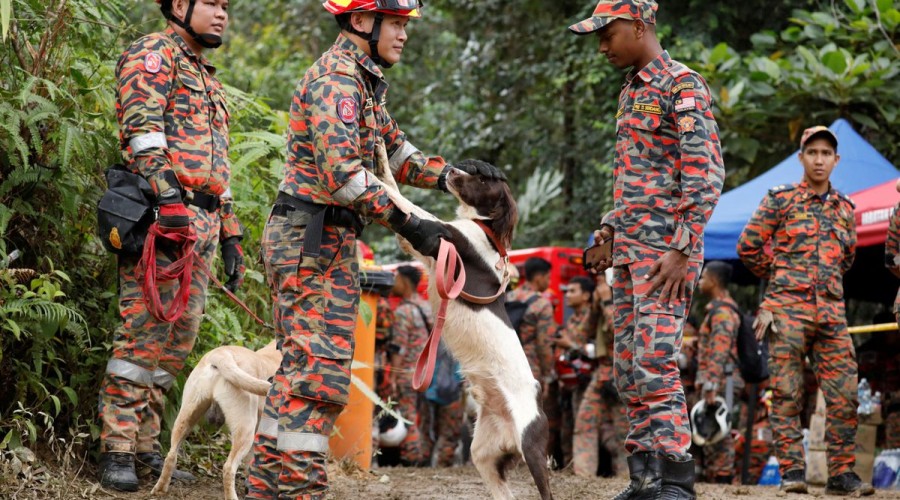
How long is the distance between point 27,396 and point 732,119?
9411 millimetres

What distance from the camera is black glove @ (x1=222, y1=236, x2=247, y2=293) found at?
5.93 metres

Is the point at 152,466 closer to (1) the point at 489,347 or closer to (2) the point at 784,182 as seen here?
(1) the point at 489,347

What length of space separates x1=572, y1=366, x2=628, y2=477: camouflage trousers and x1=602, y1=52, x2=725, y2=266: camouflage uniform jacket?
550cm

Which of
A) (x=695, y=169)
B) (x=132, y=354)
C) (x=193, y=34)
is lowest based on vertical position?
(x=132, y=354)

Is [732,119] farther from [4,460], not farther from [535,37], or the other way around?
[4,460]

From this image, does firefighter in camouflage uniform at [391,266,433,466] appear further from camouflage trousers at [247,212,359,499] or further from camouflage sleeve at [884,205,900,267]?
camouflage trousers at [247,212,359,499]

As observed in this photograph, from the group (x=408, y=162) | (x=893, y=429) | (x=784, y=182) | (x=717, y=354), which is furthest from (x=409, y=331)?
(x=408, y=162)

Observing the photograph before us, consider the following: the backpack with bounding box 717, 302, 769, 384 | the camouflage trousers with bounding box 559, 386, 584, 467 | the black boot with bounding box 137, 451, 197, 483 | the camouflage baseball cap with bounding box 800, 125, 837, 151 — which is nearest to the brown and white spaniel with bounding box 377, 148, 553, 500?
the black boot with bounding box 137, 451, 197, 483

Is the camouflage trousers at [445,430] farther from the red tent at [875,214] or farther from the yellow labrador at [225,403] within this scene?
the yellow labrador at [225,403]

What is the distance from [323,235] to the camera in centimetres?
439

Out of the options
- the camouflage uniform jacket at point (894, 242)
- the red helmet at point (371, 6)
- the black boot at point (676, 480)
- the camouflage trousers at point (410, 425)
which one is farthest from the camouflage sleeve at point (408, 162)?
the camouflage trousers at point (410, 425)

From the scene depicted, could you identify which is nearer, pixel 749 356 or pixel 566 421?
pixel 749 356

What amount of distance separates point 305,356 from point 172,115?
1.92m

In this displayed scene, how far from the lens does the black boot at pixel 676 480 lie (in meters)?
4.74
